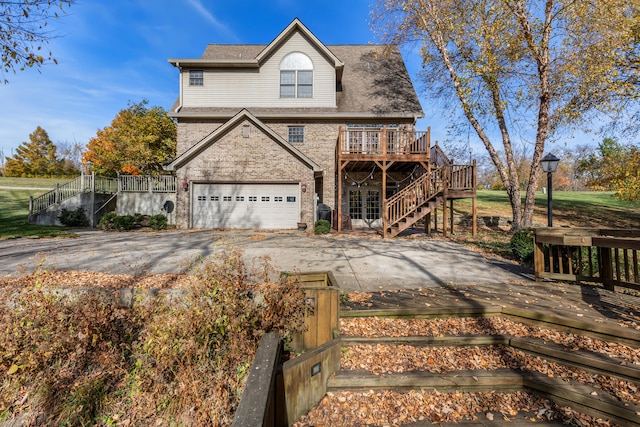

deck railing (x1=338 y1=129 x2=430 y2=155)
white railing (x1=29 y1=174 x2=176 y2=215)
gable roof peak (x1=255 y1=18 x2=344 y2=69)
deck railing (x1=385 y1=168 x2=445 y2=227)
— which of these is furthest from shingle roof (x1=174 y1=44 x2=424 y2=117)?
deck railing (x1=385 y1=168 x2=445 y2=227)

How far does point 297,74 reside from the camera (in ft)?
52.0

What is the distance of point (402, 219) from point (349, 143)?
4.24 m

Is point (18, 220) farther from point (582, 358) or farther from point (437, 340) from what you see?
point (582, 358)

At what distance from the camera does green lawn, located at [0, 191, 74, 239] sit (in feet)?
34.8

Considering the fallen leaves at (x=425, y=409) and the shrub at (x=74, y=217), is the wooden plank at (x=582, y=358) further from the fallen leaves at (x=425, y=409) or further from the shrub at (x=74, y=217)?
the shrub at (x=74, y=217)

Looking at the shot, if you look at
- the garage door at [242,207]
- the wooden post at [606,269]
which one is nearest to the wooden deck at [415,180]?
the garage door at [242,207]

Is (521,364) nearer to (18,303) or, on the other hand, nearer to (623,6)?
(18,303)

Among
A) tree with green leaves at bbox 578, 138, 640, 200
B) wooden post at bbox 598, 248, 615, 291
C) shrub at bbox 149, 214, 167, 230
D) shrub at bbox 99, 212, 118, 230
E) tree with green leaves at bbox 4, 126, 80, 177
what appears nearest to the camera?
wooden post at bbox 598, 248, 615, 291

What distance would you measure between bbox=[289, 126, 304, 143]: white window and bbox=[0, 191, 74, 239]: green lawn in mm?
10606

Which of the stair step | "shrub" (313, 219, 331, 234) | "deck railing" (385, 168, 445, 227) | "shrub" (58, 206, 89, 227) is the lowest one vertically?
the stair step

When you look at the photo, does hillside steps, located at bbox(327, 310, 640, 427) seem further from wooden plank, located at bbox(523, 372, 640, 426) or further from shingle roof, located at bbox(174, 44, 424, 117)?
shingle roof, located at bbox(174, 44, 424, 117)

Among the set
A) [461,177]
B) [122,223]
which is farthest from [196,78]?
[461,177]

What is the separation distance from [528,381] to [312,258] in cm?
516

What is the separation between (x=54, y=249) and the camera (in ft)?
25.6
